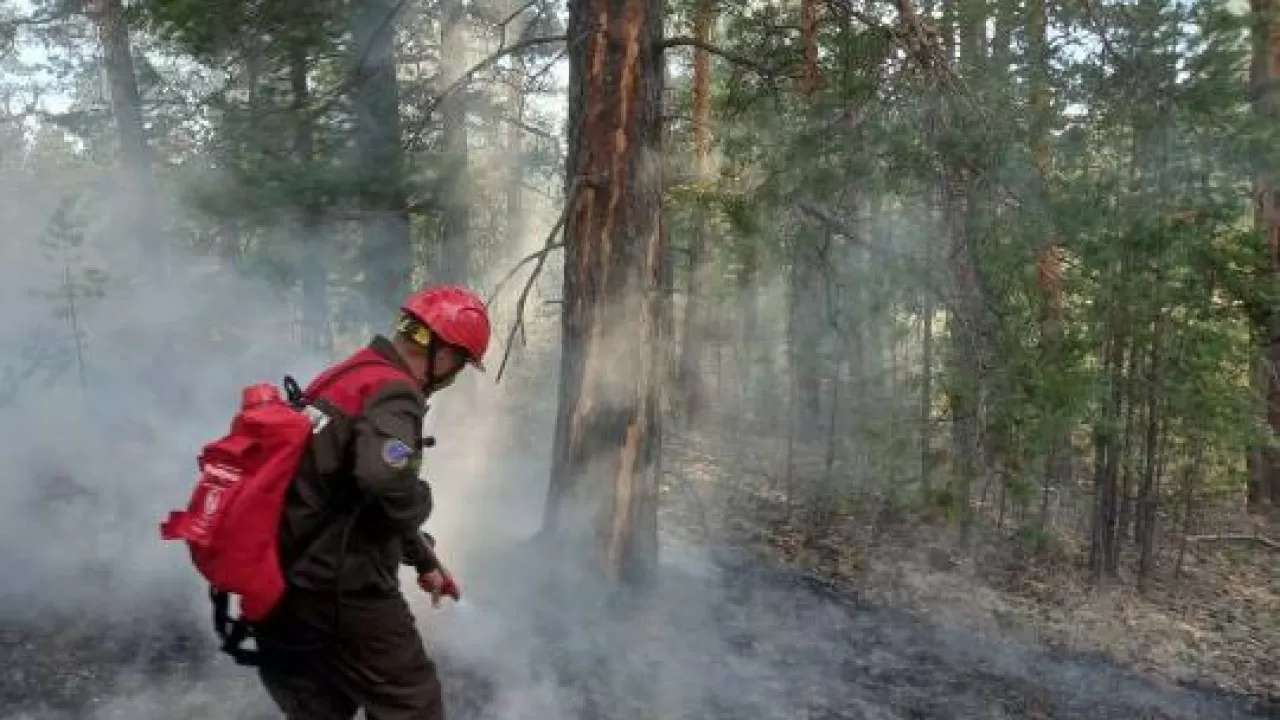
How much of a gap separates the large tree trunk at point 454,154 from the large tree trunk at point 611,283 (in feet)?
15.6

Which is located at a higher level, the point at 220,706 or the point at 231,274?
the point at 231,274

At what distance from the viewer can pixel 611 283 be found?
6.08 m

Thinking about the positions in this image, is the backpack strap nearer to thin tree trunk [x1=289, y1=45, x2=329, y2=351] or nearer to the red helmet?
the red helmet

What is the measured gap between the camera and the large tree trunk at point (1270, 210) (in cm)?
961

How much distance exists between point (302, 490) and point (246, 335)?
34.7 feet

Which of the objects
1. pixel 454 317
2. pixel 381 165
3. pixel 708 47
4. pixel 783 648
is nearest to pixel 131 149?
pixel 381 165

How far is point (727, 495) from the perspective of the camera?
10859 millimetres

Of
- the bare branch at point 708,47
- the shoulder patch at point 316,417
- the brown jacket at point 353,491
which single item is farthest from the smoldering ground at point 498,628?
the bare branch at point 708,47

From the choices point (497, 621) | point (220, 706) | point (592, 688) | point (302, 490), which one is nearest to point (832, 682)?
point (592, 688)

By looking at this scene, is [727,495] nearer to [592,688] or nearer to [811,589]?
[811,589]

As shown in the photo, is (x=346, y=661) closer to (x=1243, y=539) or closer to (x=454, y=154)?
(x=454, y=154)

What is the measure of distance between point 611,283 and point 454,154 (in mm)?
5502

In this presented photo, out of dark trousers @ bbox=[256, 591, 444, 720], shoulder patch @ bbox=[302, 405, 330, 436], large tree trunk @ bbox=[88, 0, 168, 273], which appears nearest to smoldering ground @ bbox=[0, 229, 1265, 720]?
dark trousers @ bbox=[256, 591, 444, 720]

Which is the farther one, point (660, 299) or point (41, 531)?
point (41, 531)
